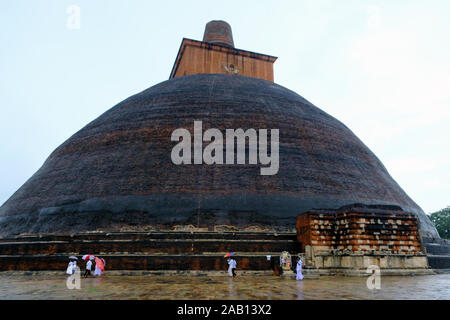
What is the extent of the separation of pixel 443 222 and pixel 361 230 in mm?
26635

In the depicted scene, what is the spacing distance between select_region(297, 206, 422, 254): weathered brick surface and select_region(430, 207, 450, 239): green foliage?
24.8 meters

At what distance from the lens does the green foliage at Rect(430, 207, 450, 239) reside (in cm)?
3123

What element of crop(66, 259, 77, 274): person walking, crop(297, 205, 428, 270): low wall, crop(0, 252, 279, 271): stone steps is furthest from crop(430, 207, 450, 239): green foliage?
crop(66, 259, 77, 274): person walking

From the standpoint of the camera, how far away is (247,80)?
20.6 metres

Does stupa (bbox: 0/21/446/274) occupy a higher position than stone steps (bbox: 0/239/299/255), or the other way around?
stupa (bbox: 0/21/446/274)

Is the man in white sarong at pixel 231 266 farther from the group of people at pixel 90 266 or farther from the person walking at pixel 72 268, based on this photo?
the person walking at pixel 72 268

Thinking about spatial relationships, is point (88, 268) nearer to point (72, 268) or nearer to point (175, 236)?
point (72, 268)

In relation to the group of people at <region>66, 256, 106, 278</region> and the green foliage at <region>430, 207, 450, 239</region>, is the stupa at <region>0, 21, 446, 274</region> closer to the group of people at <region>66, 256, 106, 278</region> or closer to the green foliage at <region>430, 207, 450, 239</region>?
the group of people at <region>66, 256, 106, 278</region>

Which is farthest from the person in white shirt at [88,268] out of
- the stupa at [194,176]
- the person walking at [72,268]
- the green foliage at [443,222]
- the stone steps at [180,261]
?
the green foliage at [443,222]

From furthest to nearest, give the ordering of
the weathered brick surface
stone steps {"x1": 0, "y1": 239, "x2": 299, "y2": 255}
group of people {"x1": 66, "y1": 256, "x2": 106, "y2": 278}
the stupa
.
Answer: the stupa
stone steps {"x1": 0, "y1": 239, "x2": 299, "y2": 255}
the weathered brick surface
group of people {"x1": 66, "y1": 256, "x2": 106, "y2": 278}

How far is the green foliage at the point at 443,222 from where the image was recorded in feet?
102

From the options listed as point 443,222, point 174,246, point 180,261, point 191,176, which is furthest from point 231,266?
point 443,222

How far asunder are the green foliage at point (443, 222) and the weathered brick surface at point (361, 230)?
24820 mm
